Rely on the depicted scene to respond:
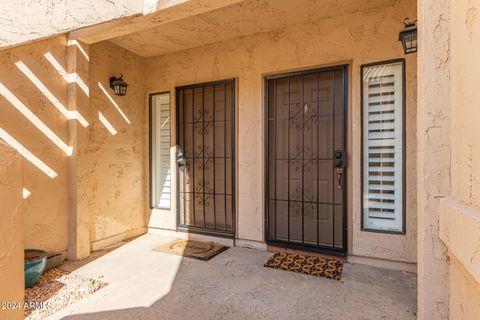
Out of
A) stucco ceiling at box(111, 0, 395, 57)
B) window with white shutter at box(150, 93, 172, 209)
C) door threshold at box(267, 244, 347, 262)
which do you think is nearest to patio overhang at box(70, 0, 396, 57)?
stucco ceiling at box(111, 0, 395, 57)

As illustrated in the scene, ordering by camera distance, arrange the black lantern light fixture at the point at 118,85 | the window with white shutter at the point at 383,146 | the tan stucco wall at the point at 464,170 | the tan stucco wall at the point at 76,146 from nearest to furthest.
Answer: the tan stucco wall at the point at 464,170 → the tan stucco wall at the point at 76,146 → the window with white shutter at the point at 383,146 → the black lantern light fixture at the point at 118,85

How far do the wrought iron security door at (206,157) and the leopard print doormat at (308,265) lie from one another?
774 millimetres

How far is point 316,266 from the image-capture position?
2.80 metres

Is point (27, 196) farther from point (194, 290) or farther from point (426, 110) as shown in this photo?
point (426, 110)

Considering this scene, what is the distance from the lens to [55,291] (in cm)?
232

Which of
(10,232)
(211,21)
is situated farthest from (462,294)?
(211,21)

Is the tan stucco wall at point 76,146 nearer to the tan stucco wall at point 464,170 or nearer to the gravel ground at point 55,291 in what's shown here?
the gravel ground at point 55,291

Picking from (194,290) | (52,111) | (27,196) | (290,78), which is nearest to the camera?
(194,290)

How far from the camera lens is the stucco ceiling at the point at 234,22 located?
9.04 ft

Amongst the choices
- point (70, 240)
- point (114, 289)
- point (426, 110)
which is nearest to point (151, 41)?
point (70, 240)

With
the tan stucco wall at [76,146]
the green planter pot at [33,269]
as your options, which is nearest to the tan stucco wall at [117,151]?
the tan stucco wall at [76,146]

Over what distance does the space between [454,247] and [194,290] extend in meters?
1.91

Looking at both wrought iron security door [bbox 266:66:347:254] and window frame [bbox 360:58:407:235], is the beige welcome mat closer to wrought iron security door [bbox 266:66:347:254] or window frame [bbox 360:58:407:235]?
wrought iron security door [bbox 266:66:347:254]

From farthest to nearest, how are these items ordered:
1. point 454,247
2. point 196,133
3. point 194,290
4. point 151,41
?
point 196,133
point 151,41
point 194,290
point 454,247
